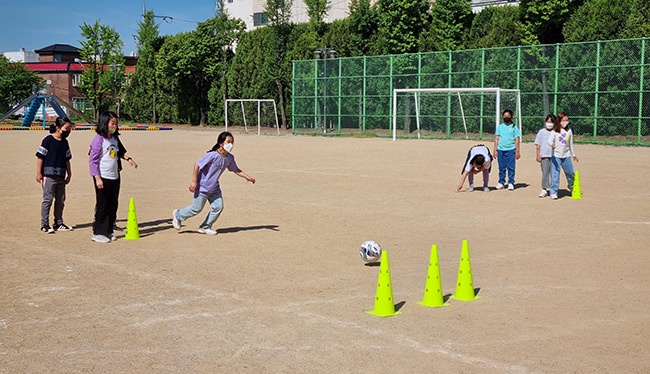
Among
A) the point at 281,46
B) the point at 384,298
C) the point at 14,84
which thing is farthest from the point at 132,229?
the point at 14,84

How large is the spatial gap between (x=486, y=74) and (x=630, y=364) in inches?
1318

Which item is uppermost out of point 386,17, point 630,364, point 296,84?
point 386,17

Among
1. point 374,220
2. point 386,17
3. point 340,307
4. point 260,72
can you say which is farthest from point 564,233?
point 260,72

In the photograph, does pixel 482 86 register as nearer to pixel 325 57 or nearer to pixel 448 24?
pixel 448 24

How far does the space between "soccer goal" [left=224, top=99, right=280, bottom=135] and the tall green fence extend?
4.34 m

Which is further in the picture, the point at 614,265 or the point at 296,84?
the point at 296,84

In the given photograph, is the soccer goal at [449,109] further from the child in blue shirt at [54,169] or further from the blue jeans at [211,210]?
the child in blue shirt at [54,169]

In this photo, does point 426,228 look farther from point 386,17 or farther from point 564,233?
Result: point 386,17

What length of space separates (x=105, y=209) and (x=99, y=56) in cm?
6673

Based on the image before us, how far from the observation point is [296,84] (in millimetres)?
48125

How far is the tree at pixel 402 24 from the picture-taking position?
4462 cm

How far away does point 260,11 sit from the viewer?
7988cm

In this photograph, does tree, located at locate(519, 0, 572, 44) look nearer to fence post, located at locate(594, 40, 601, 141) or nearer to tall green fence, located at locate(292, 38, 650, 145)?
tall green fence, located at locate(292, 38, 650, 145)

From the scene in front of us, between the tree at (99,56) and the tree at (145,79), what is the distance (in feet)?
9.40
